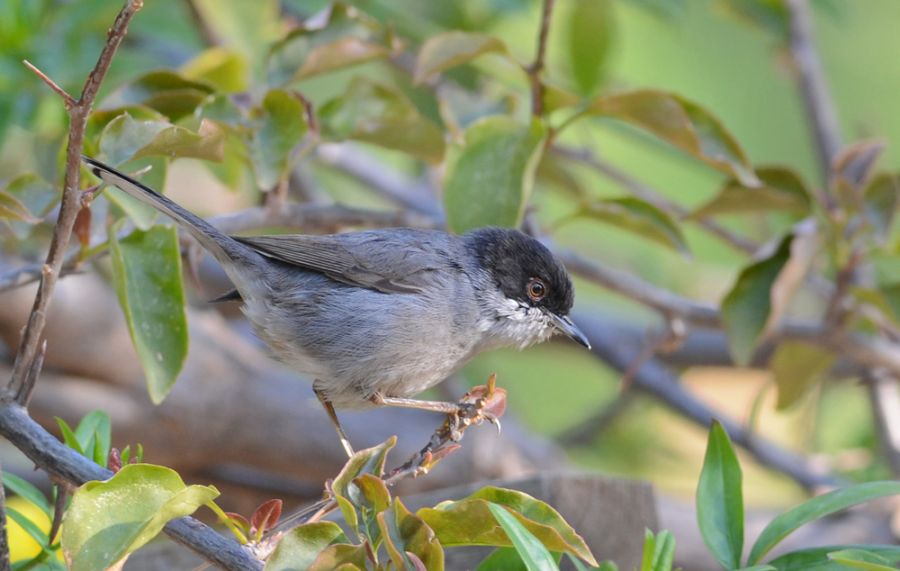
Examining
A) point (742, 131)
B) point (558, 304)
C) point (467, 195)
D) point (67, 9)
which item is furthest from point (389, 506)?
point (742, 131)

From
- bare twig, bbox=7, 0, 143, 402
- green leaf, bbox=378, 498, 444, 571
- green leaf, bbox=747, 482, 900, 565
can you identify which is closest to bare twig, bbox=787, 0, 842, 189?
green leaf, bbox=747, 482, 900, 565

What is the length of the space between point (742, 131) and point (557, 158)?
2926mm

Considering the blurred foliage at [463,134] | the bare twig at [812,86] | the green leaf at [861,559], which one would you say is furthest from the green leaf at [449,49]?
the bare twig at [812,86]

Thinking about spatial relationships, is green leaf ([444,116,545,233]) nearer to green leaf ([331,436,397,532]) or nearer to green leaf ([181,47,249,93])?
green leaf ([181,47,249,93])

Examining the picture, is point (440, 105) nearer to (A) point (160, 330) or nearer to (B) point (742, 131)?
(A) point (160, 330)

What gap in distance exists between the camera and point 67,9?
4.17m

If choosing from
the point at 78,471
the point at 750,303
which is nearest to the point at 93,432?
the point at 78,471

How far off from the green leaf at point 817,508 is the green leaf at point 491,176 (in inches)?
48.5

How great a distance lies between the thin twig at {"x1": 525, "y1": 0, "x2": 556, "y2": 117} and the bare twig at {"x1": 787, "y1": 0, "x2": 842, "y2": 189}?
2.40 metres

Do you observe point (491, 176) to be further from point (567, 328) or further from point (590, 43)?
point (590, 43)

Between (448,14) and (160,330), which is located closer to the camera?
(160,330)

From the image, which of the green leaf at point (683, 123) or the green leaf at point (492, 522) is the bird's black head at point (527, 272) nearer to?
the green leaf at point (683, 123)

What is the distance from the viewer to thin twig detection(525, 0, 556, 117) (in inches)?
125

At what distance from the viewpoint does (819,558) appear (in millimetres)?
2021
